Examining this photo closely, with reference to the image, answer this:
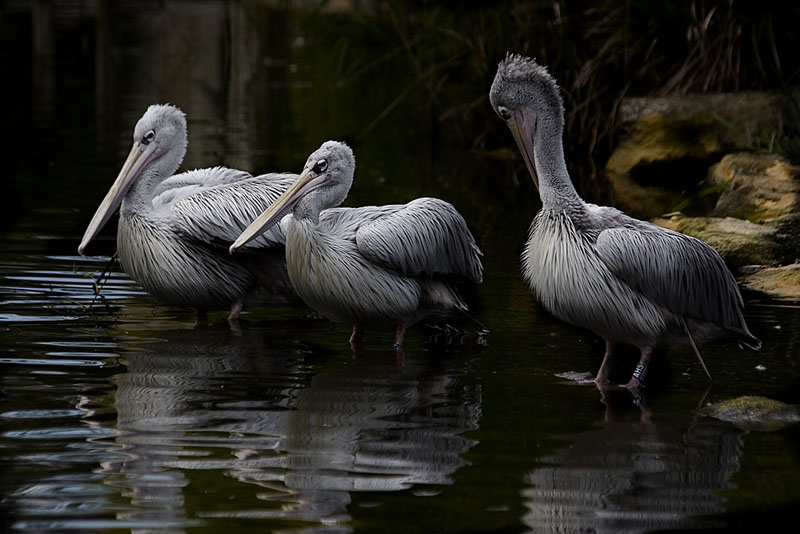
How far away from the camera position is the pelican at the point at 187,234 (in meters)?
6.41

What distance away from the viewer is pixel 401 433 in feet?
15.5

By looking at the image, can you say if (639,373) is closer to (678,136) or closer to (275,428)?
(275,428)

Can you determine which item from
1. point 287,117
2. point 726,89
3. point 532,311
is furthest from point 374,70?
point 532,311

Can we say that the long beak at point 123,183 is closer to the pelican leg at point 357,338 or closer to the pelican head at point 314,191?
the pelican head at point 314,191

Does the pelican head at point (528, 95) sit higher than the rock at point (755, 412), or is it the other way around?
the pelican head at point (528, 95)

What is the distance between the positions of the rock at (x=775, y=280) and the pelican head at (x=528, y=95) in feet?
7.33

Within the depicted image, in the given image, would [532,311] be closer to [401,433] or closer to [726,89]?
[401,433]

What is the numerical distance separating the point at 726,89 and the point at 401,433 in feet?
24.9

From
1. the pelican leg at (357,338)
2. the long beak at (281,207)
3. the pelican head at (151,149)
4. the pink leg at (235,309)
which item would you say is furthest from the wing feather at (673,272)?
the pelican head at (151,149)

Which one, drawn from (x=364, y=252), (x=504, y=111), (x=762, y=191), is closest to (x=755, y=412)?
(x=504, y=111)

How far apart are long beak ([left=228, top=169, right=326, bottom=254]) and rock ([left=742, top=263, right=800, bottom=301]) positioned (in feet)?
8.87

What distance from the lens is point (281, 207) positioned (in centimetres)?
604

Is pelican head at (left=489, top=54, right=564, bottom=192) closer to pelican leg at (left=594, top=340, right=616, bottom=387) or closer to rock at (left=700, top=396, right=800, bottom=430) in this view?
pelican leg at (left=594, top=340, right=616, bottom=387)

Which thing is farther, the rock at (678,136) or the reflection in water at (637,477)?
the rock at (678,136)
